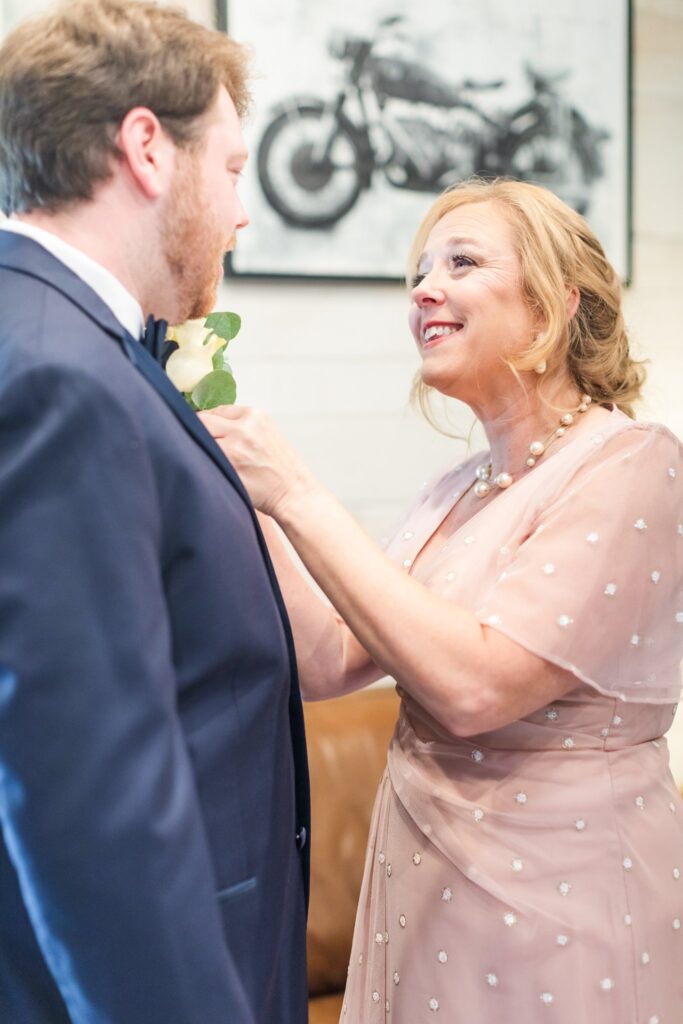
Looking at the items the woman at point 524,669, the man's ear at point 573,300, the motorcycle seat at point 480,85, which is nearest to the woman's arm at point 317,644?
the woman at point 524,669

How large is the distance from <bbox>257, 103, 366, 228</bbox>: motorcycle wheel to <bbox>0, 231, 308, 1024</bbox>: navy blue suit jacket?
154cm

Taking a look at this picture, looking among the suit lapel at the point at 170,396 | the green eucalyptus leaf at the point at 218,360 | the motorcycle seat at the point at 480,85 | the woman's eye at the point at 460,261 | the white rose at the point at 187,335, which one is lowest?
the motorcycle seat at the point at 480,85

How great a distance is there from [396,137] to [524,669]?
1529 millimetres

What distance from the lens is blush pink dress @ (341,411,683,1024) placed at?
1377 mm

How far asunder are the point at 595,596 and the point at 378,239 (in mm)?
1348

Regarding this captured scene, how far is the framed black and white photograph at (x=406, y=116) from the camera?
2.36 meters

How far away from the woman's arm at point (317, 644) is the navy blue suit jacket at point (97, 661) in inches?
25.8

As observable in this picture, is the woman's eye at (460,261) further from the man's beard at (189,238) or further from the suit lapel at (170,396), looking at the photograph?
the suit lapel at (170,396)

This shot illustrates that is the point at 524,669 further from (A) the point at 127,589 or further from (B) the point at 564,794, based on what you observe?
(A) the point at 127,589

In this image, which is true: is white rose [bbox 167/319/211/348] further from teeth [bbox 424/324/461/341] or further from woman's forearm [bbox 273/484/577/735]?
teeth [bbox 424/324/461/341]

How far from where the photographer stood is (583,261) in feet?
5.32

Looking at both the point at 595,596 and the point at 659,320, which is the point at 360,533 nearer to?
the point at 595,596

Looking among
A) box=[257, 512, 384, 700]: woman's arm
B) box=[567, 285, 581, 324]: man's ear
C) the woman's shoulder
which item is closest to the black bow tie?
box=[257, 512, 384, 700]: woman's arm

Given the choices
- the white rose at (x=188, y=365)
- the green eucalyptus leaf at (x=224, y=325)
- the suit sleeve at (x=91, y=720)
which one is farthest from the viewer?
the green eucalyptus leaf at (x=224, y=325)
